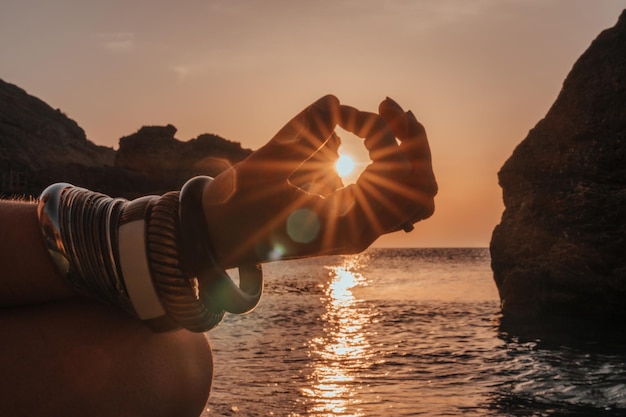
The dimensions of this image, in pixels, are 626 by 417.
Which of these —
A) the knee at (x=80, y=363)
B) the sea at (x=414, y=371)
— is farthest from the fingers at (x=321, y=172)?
the sea at (x=414, y=371)

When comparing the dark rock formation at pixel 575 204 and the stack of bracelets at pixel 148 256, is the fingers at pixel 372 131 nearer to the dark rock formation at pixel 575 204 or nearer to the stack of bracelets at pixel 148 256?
the stack of bracelets at pixel 148 256

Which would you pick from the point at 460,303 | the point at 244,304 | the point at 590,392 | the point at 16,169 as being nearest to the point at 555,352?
the point at 590,392

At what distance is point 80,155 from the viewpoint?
11744cm

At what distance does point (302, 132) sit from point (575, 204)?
1399cm

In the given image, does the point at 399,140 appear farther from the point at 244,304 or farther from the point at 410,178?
the point at 244,304

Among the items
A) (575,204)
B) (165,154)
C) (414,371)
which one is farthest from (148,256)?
(165,154)

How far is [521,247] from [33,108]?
111 m

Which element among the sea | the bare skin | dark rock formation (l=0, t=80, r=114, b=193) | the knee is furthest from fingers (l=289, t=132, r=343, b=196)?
dark rock formation (l=0, t=80, r=114, b=193)

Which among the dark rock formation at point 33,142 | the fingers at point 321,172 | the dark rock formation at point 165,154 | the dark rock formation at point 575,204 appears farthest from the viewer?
the dark rock formation at point 165,154

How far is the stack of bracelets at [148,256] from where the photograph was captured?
107 centimetres

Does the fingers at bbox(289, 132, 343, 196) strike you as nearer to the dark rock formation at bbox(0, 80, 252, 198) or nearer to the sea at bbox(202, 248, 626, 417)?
the sea at bbox(202, 248, 626, 417)

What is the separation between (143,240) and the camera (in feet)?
3.55

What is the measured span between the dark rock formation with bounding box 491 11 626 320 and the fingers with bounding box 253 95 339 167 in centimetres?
1325

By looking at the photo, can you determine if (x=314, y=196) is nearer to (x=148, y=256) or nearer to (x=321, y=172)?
(x=321, y=172)
